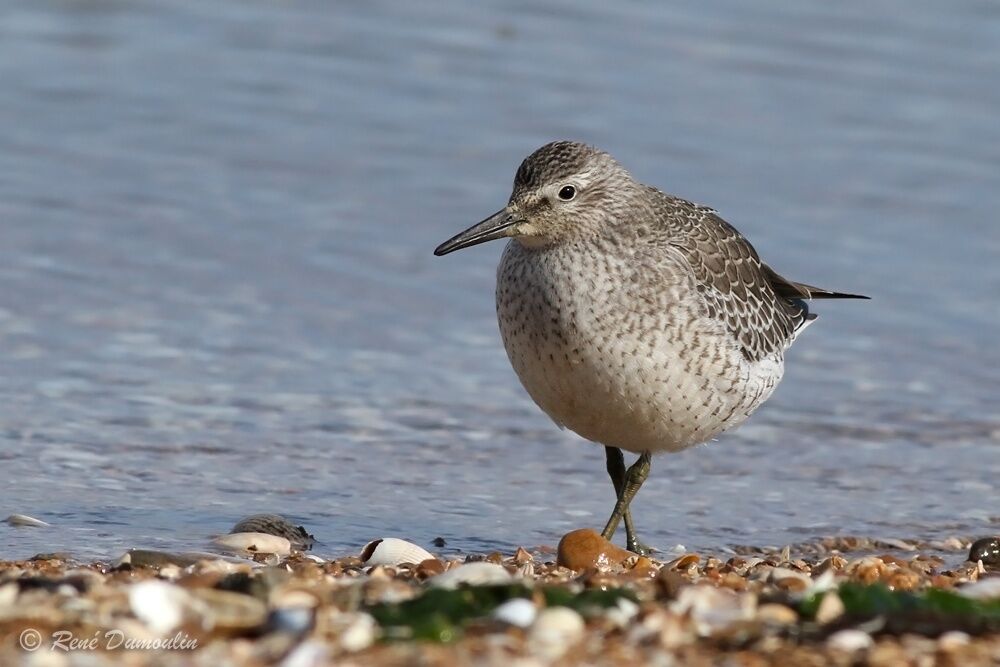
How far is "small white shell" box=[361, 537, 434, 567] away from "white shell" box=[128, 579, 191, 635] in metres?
2.01

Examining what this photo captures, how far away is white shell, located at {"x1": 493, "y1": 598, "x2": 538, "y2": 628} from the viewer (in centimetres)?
512

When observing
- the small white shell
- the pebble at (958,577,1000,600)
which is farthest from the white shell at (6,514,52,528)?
the pebble at (958,577,1000,600)

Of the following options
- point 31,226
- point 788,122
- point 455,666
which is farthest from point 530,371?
point 788,122

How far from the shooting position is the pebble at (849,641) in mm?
4984

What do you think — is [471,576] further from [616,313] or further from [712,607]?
[616,313]

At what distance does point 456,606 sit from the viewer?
526cm

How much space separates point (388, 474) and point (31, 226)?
3.83 m

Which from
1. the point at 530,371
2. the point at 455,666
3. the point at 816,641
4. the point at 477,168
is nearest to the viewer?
the point at 455,666

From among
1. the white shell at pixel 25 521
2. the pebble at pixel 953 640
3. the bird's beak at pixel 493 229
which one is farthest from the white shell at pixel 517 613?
the white shell at pixel 25 521

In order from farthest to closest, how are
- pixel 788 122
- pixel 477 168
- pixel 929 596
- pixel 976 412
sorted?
pixel 788 122 < pixel 477 168 < pixel 976 412 < pixel 929 596

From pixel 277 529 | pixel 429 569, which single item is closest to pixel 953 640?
pixel 429 569

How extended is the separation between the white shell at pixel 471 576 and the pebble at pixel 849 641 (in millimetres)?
1083

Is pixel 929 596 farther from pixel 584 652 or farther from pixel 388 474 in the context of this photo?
pixel 388 474

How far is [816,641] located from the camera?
5059 mm
